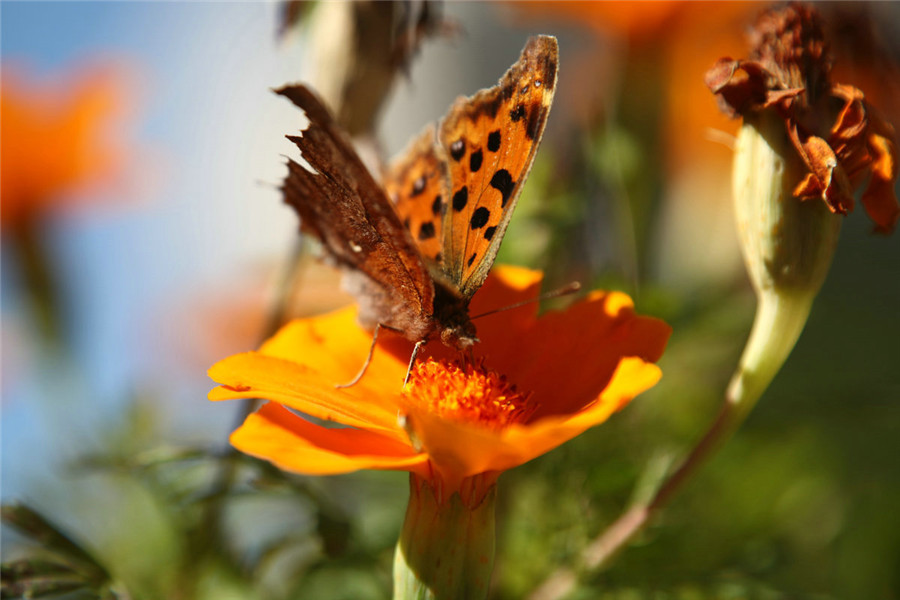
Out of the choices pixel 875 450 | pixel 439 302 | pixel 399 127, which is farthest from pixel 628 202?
pixel 399 127

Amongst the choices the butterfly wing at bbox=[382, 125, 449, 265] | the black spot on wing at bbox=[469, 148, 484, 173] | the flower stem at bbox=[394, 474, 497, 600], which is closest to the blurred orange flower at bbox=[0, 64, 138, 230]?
the butterfly wing at bbox=[382, 125, 449, 265]

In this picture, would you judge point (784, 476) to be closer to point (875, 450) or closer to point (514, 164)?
point (875, 450)

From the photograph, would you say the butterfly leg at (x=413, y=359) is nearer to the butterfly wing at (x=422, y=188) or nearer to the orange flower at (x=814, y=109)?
the butterfly wing at (x=422, y=188)

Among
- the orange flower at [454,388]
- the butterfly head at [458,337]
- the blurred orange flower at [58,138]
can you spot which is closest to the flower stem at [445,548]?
the orange flower at [454,388]

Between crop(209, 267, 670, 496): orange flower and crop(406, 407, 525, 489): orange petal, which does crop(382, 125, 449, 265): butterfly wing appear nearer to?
crop(209, 267, 670, 496): orange flower

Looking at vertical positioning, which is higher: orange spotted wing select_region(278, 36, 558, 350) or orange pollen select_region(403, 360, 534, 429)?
orange spotted wing select_region(278, 36, 558, 350)

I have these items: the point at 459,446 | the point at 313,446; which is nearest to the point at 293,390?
the point at 313,446
